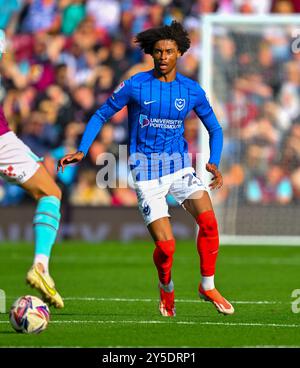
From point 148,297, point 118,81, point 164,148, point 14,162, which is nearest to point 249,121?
point 118,81

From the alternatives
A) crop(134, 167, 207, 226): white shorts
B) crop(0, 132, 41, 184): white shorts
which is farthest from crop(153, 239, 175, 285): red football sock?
crop(0, 132, 41, 184): white shorts

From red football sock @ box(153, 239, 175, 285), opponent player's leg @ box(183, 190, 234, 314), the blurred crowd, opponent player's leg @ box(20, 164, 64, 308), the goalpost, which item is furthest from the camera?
the blurred crowd

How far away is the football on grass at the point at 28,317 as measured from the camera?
7668mm

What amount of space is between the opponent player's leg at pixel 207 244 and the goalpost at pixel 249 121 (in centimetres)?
870

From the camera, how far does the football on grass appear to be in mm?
7668

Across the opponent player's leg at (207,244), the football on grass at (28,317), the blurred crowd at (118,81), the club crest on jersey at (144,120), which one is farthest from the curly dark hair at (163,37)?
the blurred crowd at (118,81)

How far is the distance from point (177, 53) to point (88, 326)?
2405mm

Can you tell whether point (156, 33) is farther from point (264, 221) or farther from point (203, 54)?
point (264, 221)

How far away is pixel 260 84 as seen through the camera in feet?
60.0

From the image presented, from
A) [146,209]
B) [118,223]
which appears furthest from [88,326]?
[118,223]

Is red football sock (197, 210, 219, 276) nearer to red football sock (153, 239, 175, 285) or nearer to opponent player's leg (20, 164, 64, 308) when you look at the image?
red football sock (153, 239, 175, 285)

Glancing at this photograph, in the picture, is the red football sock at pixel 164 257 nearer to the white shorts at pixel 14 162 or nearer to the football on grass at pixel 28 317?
the white shorts at pixel 14 162

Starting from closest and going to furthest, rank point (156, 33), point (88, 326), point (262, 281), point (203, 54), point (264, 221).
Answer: point (88, 326), point (156, 33), point (262, 281), point (203, 54), point (264, 221)

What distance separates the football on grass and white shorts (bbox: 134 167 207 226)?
167 cm
